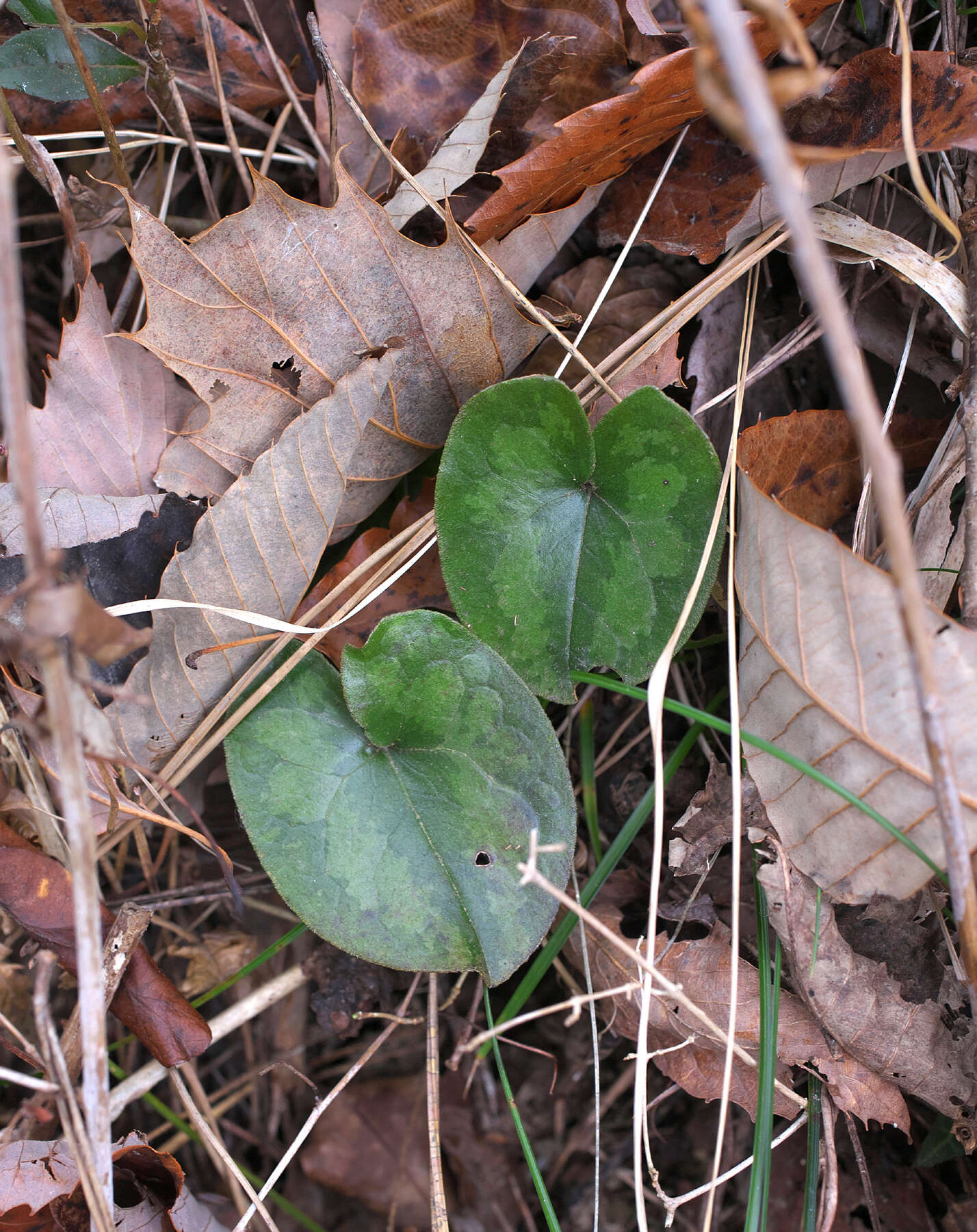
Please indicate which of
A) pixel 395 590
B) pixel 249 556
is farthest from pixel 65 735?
pixel 395 590

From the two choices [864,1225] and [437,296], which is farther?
[864,1225]

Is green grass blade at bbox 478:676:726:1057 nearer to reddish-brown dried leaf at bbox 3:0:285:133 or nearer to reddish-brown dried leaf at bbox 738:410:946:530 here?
reddish-brown dried leaf at bbox 738:410:946:530

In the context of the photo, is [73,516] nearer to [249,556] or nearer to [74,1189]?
[249,556]

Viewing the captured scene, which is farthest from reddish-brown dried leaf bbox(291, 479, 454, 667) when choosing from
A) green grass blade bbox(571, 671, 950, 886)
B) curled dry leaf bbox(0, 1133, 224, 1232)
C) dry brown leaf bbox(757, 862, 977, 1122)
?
curled dry leaf bbox(0, 1133, 224, 1232)

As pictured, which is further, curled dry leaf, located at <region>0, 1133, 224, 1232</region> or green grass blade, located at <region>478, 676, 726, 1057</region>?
green grass blade, located at <region>478, 676, 726, 1057</region>

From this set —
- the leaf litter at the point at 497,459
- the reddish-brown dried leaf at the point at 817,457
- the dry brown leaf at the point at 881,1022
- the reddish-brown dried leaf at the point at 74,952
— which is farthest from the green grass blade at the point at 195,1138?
the reddish-brown dried leaf at the point at 817,457

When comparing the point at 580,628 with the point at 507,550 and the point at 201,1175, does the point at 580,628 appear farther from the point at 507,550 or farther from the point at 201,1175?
the point at 201,1175

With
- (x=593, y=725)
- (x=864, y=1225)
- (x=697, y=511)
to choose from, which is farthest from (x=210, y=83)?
(x=864, y=1225)
